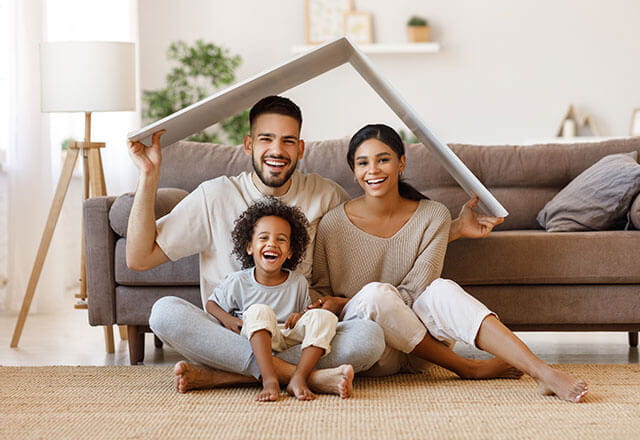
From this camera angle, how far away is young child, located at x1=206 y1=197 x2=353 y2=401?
2322 mm

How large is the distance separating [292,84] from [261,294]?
26.6 inches

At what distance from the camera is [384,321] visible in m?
2.45

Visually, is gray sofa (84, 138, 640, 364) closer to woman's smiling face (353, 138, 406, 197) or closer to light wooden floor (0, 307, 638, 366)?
light wooden floor (0, 307, 638, 366)

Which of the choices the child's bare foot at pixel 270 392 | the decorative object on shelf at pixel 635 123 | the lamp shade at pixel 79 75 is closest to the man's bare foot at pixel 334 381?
the child's bare foot at pixel 270 392

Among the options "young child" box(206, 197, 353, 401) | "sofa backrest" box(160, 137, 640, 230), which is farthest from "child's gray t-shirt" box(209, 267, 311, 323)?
"sofa backrest" box(160, 137, 640, 230)

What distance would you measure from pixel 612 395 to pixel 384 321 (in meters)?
0.62

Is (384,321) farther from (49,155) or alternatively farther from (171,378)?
(49,155)

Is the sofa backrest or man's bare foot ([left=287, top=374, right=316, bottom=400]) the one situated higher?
the sofa backrest

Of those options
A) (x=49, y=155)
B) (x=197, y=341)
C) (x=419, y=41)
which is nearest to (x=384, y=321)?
(x=197, y=341)

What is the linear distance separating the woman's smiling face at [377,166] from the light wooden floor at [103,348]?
830mm

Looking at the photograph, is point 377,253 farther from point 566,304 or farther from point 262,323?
point 566,304

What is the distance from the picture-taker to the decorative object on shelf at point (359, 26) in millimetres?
6660

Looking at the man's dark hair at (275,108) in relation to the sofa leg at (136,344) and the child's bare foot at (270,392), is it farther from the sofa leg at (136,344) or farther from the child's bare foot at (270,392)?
the sofa leg at (136,344)

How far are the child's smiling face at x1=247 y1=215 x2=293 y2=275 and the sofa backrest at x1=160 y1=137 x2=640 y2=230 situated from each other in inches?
43.3
